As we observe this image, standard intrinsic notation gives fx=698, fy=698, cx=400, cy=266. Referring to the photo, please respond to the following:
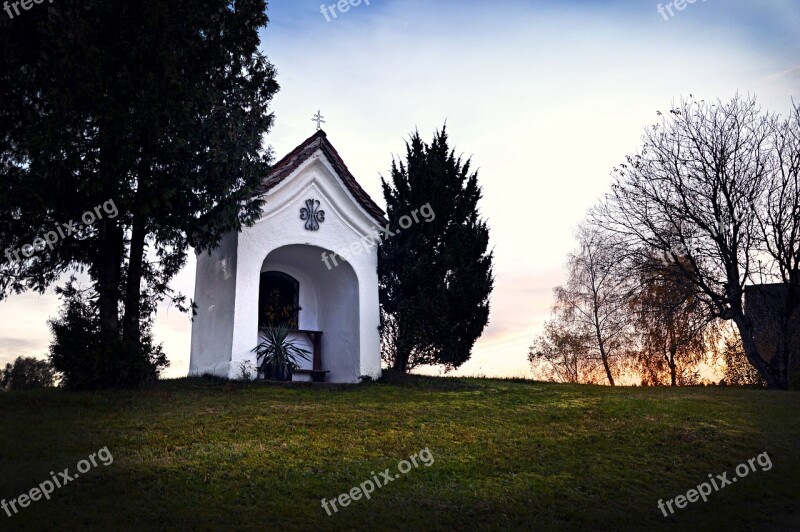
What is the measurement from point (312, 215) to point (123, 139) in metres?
6.39

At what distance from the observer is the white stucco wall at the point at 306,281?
2016 centimetres

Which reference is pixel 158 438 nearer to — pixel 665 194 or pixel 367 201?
pixel 367 201

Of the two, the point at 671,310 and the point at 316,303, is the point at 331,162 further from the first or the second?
the point at 671,310

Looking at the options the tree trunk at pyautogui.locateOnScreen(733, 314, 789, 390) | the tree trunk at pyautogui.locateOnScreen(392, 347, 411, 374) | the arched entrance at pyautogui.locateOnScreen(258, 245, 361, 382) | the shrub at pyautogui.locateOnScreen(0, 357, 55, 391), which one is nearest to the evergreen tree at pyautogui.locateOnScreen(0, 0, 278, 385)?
the arched entrance at pyautogui.locateOnScreen(258, 245, 361, 382)

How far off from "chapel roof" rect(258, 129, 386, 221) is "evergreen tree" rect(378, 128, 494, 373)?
171 cm

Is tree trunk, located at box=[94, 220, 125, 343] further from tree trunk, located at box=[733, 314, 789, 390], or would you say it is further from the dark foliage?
tree trunk, located at box=[733, 314, 789, 390]

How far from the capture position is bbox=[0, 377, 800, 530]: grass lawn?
9.39m

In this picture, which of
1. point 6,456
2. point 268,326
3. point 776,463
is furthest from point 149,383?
point 776,463

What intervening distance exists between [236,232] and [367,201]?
4.59 metres

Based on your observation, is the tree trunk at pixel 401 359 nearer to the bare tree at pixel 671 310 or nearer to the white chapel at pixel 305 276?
the white chapel at pixel 305 276

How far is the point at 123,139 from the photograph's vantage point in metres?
16.8

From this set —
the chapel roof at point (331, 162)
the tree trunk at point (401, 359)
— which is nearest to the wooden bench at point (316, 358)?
the tree trunk at point (401, 359)

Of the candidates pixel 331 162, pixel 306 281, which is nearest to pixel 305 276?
pixel 306 281

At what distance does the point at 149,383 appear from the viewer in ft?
58.3
